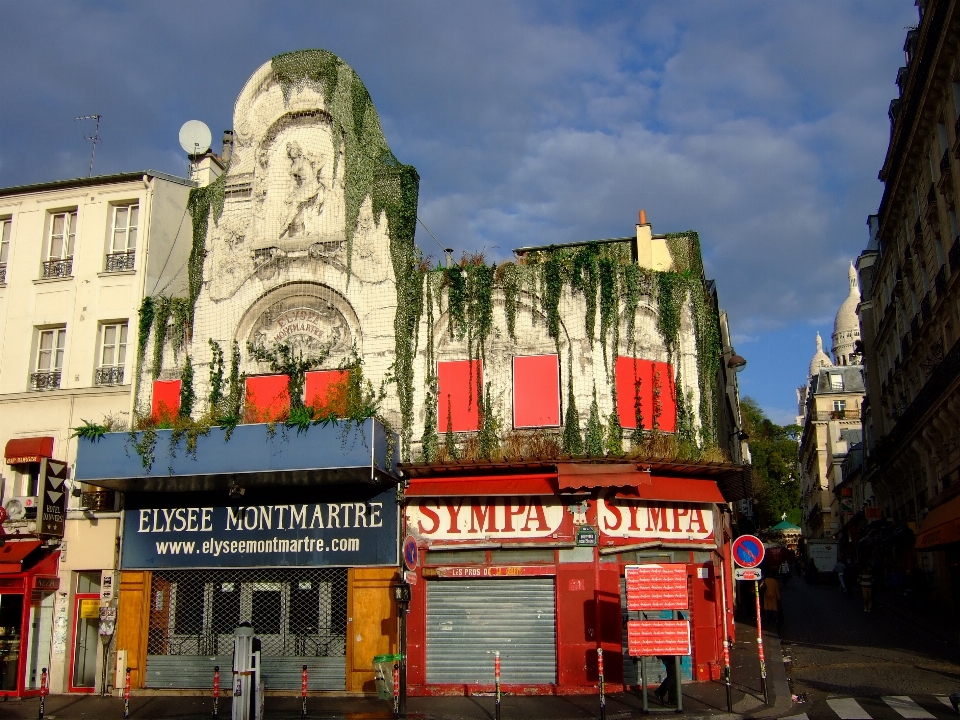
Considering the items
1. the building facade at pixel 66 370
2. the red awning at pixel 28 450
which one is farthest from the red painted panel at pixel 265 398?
the red awning at pixel 28 450

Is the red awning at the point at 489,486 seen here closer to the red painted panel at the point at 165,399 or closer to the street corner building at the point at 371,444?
the street corner building at the point at 371,444

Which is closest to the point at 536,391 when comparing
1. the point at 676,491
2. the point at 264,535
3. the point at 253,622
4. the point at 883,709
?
the point at 676,491

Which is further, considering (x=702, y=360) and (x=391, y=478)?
(x=702, y=360)

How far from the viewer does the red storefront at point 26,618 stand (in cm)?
1906

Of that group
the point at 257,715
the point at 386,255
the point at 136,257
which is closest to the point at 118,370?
the point at 136,257

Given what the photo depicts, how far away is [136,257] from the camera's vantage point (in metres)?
21.1

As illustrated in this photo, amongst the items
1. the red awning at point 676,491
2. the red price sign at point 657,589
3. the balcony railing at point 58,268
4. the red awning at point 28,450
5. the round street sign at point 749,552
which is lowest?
the red price sign at point 657,589

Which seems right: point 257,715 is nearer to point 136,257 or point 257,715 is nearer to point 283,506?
point 283,506

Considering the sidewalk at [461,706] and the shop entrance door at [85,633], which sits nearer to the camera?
the sidewalk at [461,706]

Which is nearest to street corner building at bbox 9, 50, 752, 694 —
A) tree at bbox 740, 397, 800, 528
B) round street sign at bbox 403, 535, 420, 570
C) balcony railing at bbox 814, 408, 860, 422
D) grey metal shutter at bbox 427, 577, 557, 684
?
grey metal shutter at bbox 427, 577, 557, 684

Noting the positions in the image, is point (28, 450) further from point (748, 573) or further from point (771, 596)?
point (771, 596)

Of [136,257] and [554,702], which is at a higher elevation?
[136,257]

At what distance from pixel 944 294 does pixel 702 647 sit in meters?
16.0

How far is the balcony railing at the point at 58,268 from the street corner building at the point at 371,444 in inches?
76.2
